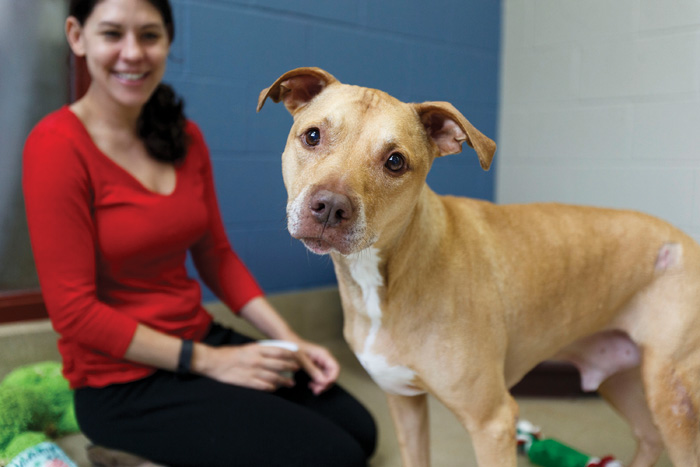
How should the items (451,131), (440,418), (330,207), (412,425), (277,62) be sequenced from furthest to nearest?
(277,62) → (440,418) → (412,425) → (451,131) → (330,207)

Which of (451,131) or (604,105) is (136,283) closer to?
(451,131)

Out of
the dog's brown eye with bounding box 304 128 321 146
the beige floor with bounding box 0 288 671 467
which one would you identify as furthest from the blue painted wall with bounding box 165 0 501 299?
the dog's brown eye with bounding box 304 128 321 146

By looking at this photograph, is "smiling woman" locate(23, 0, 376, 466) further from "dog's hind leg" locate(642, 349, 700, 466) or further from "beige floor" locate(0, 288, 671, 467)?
"dog's hind leg" locate(642, 349, 700, 466)

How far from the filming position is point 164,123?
1735mm

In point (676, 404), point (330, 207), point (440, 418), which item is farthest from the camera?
point (440, 418)

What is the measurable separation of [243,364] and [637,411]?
3.51ft

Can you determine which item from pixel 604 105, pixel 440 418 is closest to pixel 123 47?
pixel 604 105

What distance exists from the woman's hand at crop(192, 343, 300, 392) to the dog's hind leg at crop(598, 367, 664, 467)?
909mm

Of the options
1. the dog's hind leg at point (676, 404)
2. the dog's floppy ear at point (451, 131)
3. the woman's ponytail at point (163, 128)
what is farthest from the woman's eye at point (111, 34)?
the dog's hind leg at point (676, 404)

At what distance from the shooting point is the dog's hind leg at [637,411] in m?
1.62

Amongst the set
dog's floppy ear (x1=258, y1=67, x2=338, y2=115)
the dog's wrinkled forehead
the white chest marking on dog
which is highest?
dog's floppy ear (x1=258, y1=67, x2=338, y2=115)

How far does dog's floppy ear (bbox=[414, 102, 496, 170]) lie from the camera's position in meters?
1.05

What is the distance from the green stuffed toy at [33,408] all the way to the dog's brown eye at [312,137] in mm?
1113

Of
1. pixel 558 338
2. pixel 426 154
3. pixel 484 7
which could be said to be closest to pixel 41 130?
pixel 426 154
